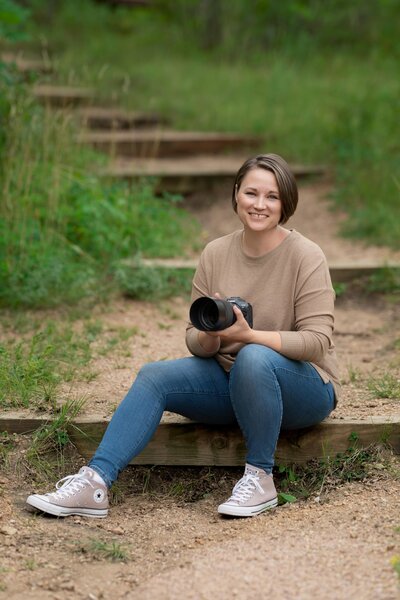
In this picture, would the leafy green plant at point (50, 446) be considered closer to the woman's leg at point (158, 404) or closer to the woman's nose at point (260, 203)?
the woman's leg at point (158, 404)

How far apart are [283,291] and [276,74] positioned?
19.8 ft

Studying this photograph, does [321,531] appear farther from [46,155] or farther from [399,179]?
[399,179]

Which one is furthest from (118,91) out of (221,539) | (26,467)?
(221,539)

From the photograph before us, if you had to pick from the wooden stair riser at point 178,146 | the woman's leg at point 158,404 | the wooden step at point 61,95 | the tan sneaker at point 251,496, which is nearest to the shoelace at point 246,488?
the tan sneaker at point 251,496

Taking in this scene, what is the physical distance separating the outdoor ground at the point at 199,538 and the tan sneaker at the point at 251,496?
0.12ft

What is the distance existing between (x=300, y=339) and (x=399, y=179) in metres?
3.72

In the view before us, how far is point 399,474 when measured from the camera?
3.18 m

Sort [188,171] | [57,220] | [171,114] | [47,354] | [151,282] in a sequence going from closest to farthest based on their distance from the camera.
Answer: [47,354], [151,282], [57,220], [188,171], [171,114]

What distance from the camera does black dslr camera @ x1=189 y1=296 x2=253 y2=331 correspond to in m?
2.96

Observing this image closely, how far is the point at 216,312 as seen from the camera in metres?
2.99

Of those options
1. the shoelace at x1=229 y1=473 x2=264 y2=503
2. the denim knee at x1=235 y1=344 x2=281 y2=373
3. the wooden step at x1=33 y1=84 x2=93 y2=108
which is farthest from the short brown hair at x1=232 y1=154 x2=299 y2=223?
the wooden step at x1=33 y1=84 x2=93 y2=108

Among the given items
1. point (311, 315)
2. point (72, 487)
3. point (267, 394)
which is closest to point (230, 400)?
point (267, 394)

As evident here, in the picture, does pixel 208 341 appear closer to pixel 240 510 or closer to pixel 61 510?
Answer: pixel 240 510

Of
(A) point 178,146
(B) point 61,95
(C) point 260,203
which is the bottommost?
(C) point 260,203
